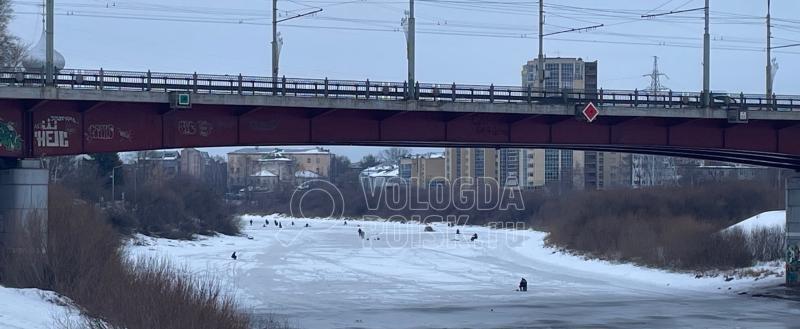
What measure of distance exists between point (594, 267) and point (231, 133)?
138ft

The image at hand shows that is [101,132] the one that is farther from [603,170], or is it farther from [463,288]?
[603,170]

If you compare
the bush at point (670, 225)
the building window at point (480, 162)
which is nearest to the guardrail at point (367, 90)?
the bush at point (670, 225)

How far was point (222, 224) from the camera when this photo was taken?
127562 mm

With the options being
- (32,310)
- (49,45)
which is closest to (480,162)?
(49,45)

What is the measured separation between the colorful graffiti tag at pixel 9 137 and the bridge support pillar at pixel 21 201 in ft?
2.46

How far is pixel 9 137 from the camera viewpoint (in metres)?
38.8

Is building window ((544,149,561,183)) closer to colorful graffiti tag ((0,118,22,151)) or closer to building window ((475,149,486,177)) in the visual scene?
building window ((475,149,486,177))

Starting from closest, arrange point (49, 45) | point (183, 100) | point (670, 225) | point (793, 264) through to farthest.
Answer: point (49, 45)
point (183, 100)
point (793, 264)
point (670, 225)

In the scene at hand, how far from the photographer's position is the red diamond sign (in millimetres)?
47188

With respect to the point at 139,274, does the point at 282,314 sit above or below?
below

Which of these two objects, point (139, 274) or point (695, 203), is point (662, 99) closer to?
point (139, 274)

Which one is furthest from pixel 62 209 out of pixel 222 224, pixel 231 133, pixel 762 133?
pixel 222 224

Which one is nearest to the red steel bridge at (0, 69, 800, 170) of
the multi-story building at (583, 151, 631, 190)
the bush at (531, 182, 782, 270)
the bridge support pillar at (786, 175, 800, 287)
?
the bridge support pillar at (786, 175, 800, 287)

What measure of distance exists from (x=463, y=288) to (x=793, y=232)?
17.8 m
